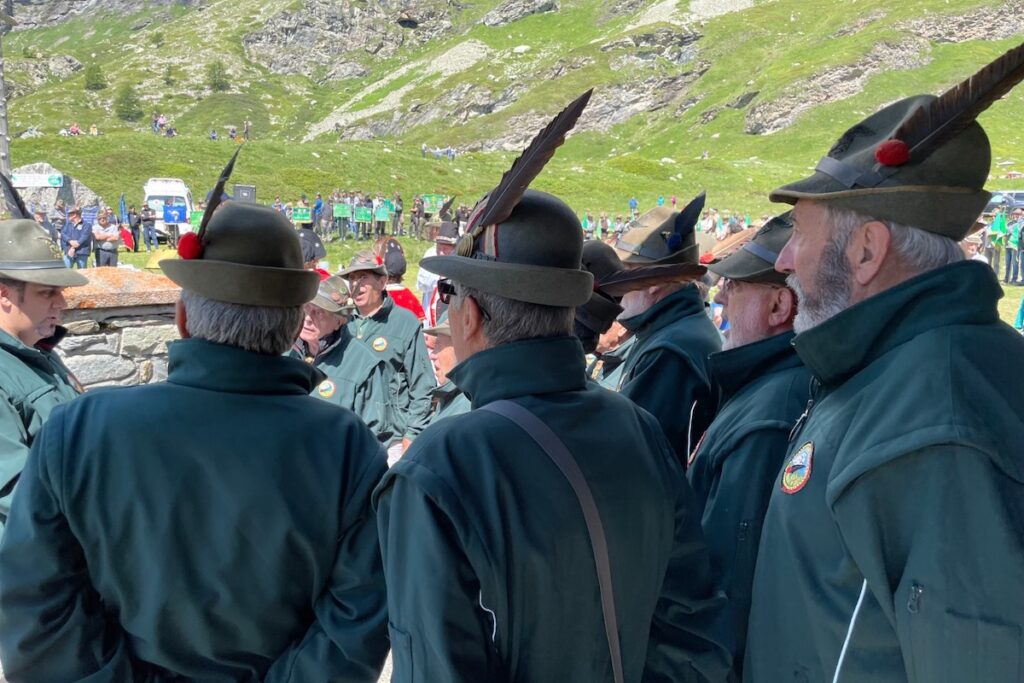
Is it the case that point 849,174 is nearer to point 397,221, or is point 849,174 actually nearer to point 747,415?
point 747,415

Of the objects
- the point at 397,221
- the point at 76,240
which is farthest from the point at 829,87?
the point at 76,240

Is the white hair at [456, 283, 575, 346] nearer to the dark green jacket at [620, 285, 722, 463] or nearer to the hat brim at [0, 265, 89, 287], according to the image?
the dark green jacket at [620, 285, 722, 463]

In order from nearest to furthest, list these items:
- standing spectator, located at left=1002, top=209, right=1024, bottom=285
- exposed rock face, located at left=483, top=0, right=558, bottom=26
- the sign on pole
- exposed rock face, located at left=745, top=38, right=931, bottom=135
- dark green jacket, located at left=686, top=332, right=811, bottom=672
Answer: dark green jacket, located at left=686, top=332, right=811, bottom=672 < standing spectator, located at left=1002, top=209, right=1024, bottom=285 < the sign on pole < exposed rock face, located at left=745, top=38, right=931, bottom=135 < exposed rock face, located at left=483, top=0, right=558, bottom=26

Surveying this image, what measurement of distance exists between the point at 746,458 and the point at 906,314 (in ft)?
2.21

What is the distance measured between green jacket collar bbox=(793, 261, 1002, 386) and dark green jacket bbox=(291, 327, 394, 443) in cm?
420

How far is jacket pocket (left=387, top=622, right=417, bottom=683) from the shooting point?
1.70 meters

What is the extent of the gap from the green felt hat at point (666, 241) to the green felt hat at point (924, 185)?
1.76m

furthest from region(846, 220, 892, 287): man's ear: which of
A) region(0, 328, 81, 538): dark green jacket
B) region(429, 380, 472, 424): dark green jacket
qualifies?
region(0, 328, 81, 538): dark green jacket

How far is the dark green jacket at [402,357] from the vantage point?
611cm

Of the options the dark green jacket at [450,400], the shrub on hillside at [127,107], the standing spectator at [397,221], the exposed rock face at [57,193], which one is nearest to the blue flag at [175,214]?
the exposed rock face at [57,193]

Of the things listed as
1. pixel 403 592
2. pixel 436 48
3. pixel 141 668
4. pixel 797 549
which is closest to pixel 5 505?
pixel 141 668

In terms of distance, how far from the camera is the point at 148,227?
31438mm

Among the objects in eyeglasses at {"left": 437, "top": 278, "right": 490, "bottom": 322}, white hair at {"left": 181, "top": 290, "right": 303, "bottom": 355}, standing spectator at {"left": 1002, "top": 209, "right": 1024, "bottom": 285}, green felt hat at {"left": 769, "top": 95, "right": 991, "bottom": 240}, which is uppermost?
green felt hat at {"left": 769, "top": 95, "right": 991, "bottom": 240}

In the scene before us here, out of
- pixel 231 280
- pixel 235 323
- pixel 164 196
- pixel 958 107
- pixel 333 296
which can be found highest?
pixel 958 107
